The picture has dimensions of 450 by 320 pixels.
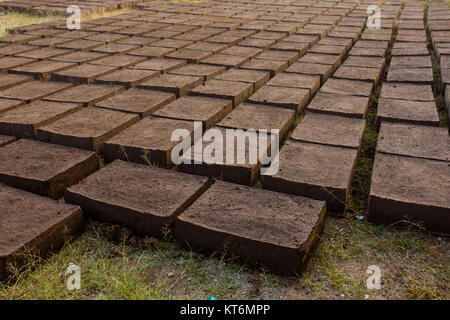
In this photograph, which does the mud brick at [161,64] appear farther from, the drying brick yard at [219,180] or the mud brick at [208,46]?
the mud brick at [208,46]

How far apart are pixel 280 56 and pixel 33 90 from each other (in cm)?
262

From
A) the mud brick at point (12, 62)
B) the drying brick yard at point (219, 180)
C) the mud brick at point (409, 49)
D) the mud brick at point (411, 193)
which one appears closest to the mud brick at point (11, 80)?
the drying brick yard at point (219, 180)

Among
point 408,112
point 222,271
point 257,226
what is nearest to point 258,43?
point 408,112

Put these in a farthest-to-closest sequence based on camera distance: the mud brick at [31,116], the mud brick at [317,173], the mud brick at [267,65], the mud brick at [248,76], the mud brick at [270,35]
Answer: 1. the mud brick at [270,35]
2. the mud brick at [267,65]
3. the mud brick at [248,76]
4. the mud brick at [31,116]
5. the mud brick at [317,173]

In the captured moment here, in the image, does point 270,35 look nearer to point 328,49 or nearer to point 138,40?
point 328,49

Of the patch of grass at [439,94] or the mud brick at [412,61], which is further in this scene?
the mud brick at [412,61]

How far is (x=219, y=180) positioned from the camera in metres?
2.34

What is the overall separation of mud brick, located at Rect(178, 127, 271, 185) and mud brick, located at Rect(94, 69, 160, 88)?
143cm

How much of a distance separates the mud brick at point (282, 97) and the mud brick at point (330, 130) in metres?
0.21

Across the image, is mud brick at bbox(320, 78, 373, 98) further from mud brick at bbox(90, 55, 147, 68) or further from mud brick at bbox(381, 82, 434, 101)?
mud brick at bbox(90, 55, 147, 68)

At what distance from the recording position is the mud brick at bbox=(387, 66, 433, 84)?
3924mm

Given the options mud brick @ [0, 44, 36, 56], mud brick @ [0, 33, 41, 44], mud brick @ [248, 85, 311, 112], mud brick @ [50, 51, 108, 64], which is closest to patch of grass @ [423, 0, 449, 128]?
mud brick @ [248, 85, 311, 112]

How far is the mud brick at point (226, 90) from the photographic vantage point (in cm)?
345
